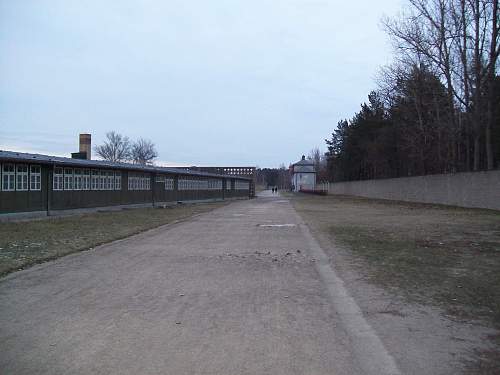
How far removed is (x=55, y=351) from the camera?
4898mm

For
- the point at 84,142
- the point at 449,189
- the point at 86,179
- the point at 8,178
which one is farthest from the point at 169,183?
the point at 449,189

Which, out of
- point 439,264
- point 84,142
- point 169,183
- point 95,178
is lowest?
point 439,264

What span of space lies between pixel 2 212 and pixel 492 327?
75.5 ft

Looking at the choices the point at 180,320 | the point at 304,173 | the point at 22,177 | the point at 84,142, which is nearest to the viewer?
the point at 180,320

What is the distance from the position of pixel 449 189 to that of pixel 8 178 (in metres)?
31.2

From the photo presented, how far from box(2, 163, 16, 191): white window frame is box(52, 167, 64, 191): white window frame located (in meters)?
3.45

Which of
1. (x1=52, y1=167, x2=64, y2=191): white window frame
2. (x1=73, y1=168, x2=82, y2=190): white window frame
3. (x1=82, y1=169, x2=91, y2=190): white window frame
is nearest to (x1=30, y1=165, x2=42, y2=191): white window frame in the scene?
(x1=52, y1=167, x2=64, y2=191): white window frame

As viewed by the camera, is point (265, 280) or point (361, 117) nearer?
point (265, 280)

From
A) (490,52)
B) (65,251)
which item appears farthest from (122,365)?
(490,52)

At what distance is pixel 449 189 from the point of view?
38.7m

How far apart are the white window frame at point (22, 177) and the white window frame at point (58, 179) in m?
2.36

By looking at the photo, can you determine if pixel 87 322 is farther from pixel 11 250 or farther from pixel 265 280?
pixel 11 250

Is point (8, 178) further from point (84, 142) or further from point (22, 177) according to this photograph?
point (84, 142)

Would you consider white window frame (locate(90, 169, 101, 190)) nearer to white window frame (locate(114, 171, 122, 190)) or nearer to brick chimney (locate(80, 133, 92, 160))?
white window frame (locate(114, 171, 122, 190))
